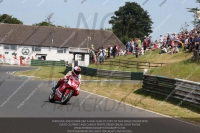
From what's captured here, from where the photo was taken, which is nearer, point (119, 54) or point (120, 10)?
point (119, 54)

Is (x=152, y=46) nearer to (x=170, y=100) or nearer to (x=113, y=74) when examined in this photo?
(x=113, y=74)

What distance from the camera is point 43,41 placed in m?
83.6

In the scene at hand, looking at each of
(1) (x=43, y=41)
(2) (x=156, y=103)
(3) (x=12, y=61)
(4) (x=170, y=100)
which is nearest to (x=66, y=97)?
(2) (x=156, y=103)

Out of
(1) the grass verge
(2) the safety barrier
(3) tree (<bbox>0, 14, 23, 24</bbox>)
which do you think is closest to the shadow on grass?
(1) the grass verge

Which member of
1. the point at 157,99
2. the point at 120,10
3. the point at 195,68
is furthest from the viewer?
the point at 120,10

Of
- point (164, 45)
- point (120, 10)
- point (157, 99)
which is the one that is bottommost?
point (157, 99)

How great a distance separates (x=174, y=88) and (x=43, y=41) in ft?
213

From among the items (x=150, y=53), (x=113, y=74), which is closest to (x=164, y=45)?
(x=150, y=53)

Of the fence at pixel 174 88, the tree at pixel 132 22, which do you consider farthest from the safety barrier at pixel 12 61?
the fence at pixel 174 88

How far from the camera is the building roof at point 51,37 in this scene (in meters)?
83.2

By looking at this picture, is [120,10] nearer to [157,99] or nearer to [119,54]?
[119,54]

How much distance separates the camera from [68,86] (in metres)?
15.8

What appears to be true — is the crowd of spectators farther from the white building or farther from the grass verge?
the white building

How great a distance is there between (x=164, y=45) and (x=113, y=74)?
23.8 feet
